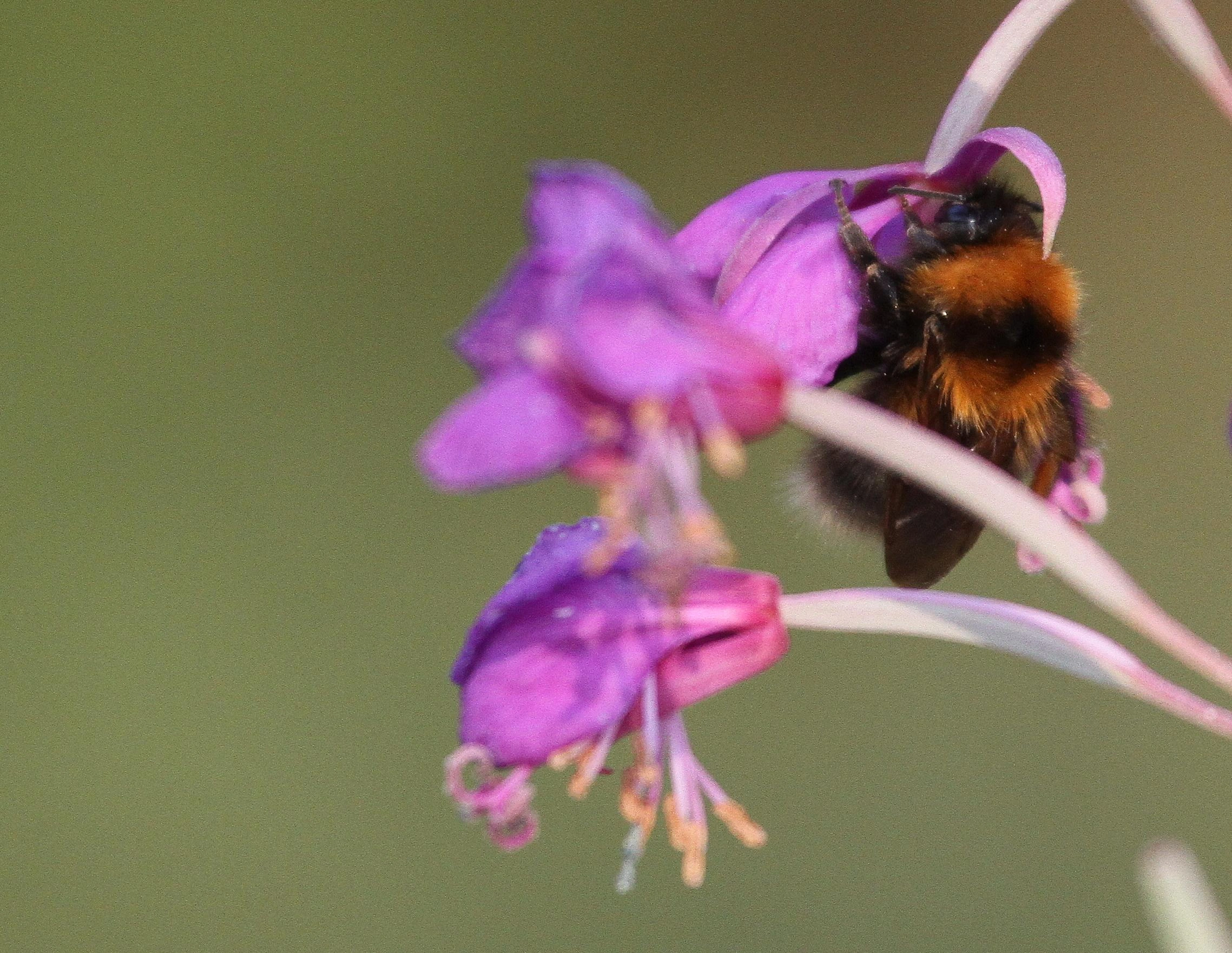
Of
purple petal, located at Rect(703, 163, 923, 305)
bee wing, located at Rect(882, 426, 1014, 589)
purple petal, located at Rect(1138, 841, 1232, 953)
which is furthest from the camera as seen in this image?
bee wing, located at Rect(882, 426, 1014, 589)

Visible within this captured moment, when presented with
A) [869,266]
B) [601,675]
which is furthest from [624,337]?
[869,266]

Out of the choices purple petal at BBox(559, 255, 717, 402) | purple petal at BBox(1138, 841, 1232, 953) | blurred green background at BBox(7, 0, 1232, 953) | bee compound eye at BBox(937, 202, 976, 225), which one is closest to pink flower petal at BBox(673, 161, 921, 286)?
bee compound eye at BBox(937, 202, 976, 225)

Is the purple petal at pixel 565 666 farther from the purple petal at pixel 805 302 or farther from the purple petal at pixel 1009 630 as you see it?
the purple petal at pixel 805 302

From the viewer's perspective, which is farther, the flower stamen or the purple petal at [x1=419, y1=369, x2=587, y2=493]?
the flower stamen

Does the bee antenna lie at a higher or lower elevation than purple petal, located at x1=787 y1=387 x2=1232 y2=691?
higher

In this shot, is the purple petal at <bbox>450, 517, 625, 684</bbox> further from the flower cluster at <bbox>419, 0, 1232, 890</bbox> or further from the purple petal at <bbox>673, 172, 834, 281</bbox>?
the purple petal at <bbox>673, 172, 834, 281</bbox>

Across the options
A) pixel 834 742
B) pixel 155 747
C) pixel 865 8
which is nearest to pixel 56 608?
pixel 155 747

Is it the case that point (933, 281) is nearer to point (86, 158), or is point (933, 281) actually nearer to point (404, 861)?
point (404, 861)
